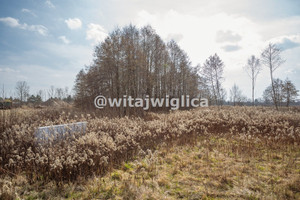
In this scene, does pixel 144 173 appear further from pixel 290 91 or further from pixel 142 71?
pixel 290 91

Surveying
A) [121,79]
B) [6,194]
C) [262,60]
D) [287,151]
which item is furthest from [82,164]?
[262,60]

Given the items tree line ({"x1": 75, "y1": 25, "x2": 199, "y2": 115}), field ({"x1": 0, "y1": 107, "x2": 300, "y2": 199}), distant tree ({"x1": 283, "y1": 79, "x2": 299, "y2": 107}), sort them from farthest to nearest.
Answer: distant tree ({"x1": 283, "y1": 79, "x2": 299, "y2": 107}) → tree line ({"x1": 75, "y1": 25, "x2": 199, "y2": 115}) → field ({"x1": 0, "y1": 107, "x2": 300, "y2": 199})

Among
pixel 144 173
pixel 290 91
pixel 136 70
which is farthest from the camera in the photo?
pixel 290 91

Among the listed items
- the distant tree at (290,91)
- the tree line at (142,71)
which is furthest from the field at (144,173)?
the distant tree at (290,91)

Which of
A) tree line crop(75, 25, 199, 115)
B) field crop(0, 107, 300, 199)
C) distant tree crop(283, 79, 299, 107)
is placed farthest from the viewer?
distant tree crop(283, 79, 299, 107)

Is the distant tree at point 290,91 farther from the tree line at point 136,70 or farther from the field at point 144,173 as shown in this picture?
the field at point 144,173

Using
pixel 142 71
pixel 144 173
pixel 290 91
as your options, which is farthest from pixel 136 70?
pixel 290 91

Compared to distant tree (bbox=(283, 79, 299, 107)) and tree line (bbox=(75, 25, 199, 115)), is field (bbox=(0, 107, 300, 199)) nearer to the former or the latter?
tree line (bbox=(75, 25, 199, 115))

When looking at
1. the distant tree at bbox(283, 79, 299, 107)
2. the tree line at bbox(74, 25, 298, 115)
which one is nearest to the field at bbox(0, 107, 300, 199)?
the tree line at bbox(74, 25, 298, 115)

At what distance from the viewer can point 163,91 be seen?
24.2 metres

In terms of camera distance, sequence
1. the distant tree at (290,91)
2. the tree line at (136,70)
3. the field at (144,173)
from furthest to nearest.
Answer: the distant tree at (290,91)
the tree line at (136,70)
the field at (144,173)

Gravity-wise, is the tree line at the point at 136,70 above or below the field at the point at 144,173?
above

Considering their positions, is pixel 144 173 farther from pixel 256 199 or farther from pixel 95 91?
pixel 95 91

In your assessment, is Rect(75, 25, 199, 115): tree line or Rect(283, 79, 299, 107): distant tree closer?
Rect(75, 25, 199, 115): tree line
